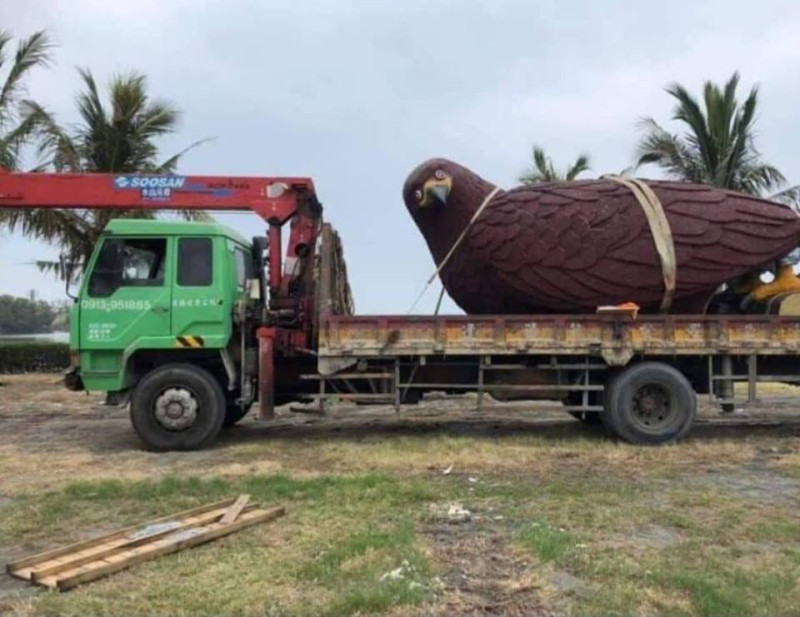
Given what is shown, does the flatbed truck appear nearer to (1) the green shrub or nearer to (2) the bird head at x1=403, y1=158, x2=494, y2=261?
(2) the bird head at x1=403, y1=158, x2=494, y2=261

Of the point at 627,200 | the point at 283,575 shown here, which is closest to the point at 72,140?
the point at 627,200

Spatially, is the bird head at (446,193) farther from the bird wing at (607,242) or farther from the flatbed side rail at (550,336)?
the flatbed side rail at (550,336)

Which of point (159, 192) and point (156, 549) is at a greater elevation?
point (159, 192)

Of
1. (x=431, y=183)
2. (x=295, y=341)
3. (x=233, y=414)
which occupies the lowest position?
(x=233, y=414)

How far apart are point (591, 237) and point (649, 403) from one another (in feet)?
6.63

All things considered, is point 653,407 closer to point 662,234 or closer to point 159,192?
point 662,234

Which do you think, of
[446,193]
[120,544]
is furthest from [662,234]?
[120,544]

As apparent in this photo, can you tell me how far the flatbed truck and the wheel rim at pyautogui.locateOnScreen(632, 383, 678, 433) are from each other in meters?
0.02

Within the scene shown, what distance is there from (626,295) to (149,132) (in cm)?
1439

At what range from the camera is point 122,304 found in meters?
8.80

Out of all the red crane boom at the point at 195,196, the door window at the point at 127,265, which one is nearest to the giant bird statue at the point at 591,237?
the red crane boom at the point at 195,196

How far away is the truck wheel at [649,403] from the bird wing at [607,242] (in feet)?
3.14

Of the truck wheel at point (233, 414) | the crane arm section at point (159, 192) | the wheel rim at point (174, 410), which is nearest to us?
the wheel rim at point (174, 410)

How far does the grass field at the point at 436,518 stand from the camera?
4152mm
